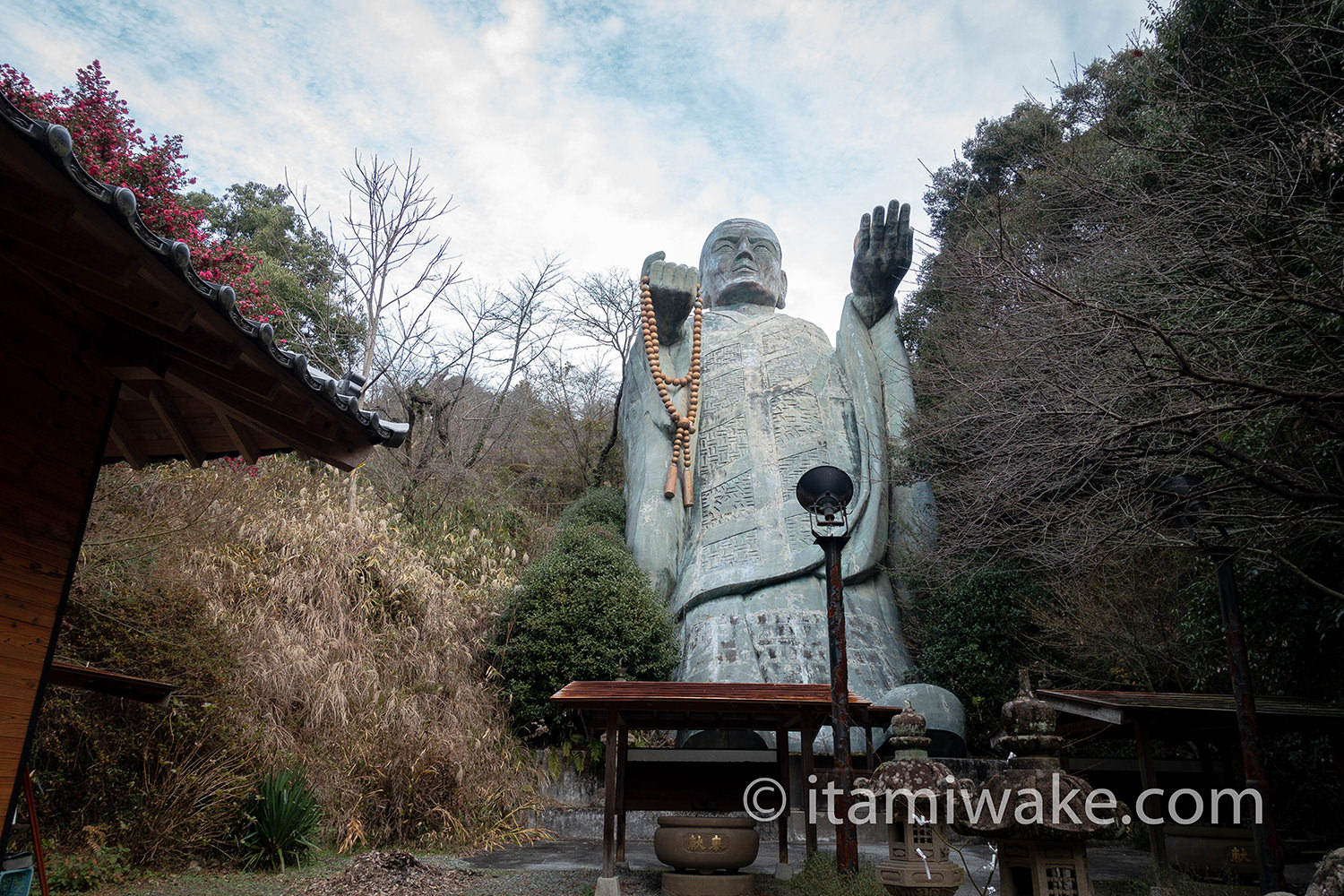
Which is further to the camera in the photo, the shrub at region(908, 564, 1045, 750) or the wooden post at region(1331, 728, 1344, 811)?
the shrub at region(908, 564, 1045, 750)

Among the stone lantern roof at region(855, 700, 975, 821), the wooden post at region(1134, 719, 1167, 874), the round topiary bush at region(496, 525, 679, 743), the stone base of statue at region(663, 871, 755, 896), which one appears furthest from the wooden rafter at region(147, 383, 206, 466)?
the wooden post at region(1134, 719, 1167, 874)

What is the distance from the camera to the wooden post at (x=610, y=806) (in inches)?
233

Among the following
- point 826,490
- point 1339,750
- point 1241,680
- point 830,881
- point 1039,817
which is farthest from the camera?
point 1339,750

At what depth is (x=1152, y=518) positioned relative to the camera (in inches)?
233

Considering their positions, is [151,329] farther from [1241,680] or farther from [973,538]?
[973,538]

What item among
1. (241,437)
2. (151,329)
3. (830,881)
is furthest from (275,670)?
(151,329)

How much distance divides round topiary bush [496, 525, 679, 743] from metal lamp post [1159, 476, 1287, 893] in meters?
5.54

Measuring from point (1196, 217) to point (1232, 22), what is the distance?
6.98 ft

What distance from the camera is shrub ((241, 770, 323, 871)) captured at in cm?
670

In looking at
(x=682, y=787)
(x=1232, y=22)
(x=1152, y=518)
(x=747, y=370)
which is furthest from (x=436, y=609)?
(x=1232, y=22)

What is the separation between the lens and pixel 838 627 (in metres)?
5.51

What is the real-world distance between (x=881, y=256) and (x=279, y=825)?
882 cm

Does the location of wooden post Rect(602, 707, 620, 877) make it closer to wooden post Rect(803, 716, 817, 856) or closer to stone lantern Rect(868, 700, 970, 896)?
wooden post Rect(803, 716, 817, 856)

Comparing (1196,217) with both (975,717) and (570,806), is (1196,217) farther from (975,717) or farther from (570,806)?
(570,806)
